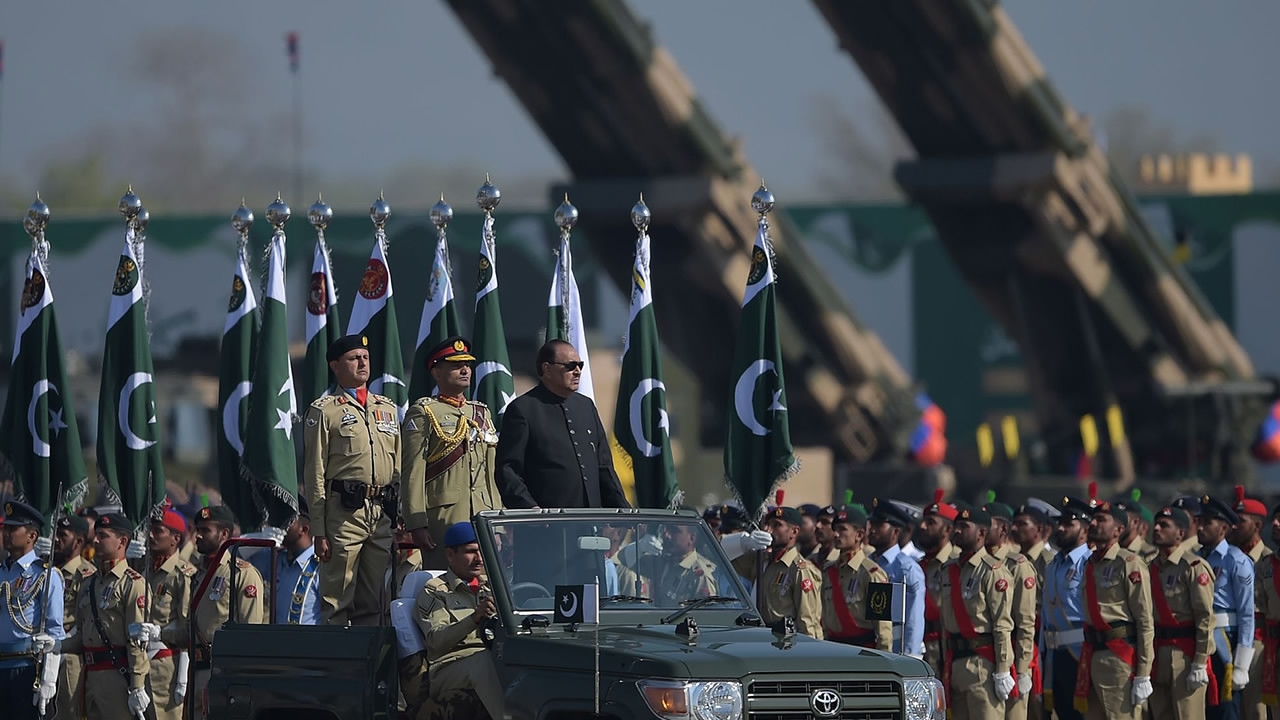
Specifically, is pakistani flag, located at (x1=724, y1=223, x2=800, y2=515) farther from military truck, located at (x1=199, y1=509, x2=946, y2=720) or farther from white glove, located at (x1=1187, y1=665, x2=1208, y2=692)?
military truck, located at (x1=199, y1=509, x2=946, y2=720)

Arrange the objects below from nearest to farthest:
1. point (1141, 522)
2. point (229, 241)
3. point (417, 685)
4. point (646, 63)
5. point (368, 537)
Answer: point (417, 685) → point (368, 537) → point (1141, 522) → point (646, 63) → point (229, 241)

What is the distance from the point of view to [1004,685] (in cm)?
1002

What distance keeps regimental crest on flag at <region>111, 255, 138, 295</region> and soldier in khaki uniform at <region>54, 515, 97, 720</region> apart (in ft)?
3.93

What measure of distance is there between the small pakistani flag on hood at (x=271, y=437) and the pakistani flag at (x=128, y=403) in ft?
1.91

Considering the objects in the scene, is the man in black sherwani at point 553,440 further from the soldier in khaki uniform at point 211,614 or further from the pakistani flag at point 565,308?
the pakistani flag at point 565,308

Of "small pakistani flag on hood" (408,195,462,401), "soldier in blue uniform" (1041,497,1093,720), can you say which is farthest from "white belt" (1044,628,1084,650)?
"small pakistani flag on hood" (408,195,462,401)

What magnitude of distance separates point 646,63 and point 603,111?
971mm

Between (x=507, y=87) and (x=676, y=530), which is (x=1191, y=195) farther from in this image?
(x=676, y=530)

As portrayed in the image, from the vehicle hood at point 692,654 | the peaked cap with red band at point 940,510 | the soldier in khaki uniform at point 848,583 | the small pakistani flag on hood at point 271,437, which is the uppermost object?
the small pakistani flag on hood at point 271,437

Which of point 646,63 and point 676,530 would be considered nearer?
point 676,530

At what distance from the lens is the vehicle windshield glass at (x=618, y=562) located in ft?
23.0

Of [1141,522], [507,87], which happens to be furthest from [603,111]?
A: [1141,522]

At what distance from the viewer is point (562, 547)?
23.3ft

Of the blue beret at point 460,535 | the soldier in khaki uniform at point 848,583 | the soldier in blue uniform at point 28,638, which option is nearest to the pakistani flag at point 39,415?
the soldier in blue uniform at point 28,638
